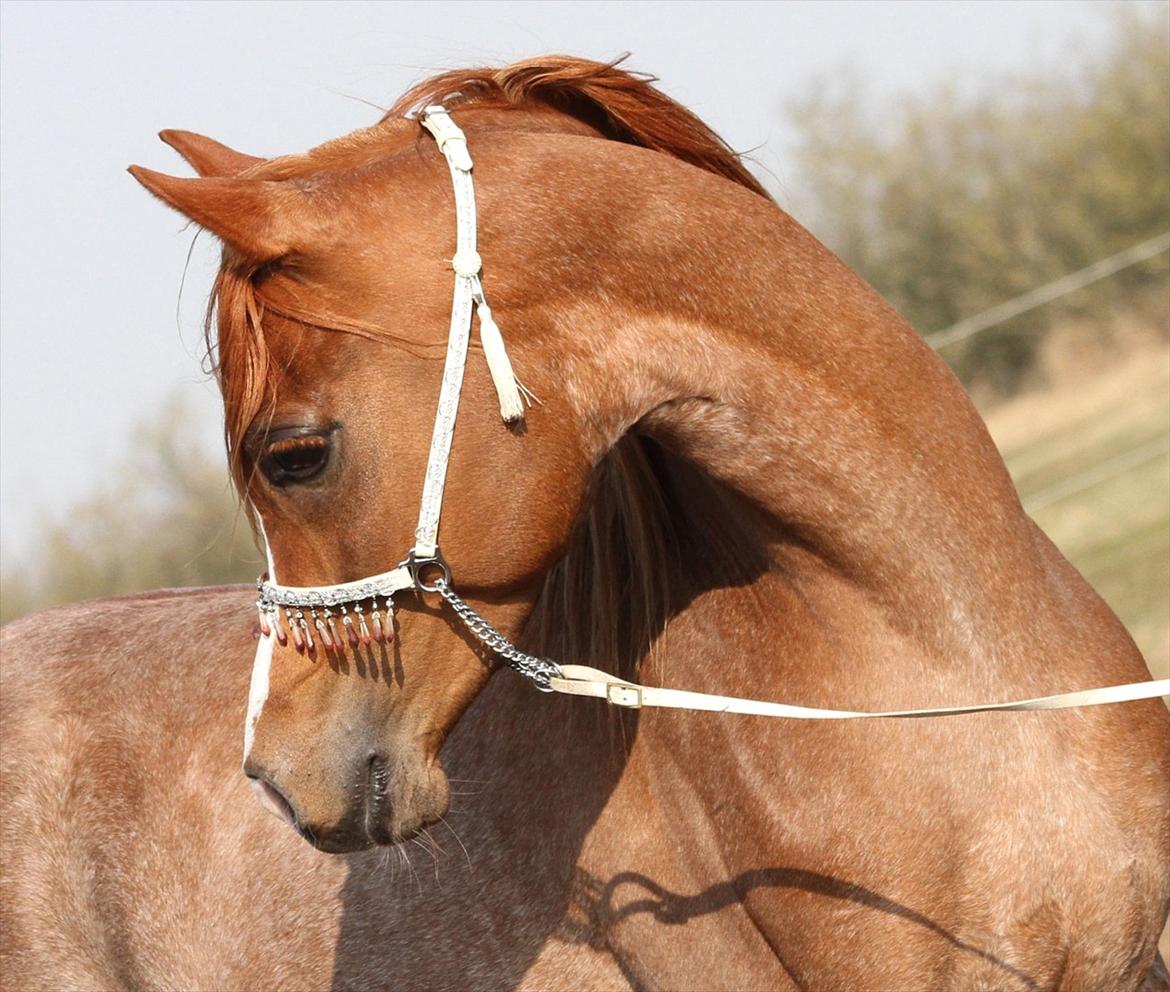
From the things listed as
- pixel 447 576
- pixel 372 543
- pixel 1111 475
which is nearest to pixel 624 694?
pixel 447 576

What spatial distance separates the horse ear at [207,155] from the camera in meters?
2.96

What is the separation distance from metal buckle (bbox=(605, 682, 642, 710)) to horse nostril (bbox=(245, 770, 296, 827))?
2.13 ft

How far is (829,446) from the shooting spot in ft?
9.27

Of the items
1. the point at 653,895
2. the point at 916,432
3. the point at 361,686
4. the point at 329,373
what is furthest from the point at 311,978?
the point at 916,432

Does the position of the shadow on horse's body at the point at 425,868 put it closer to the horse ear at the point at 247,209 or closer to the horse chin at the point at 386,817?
the horse chin at the point at 386,817

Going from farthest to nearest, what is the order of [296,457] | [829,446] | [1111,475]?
[1111,475] → [829,446] → [296,457]

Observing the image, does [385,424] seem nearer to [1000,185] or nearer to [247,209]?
[247,209]

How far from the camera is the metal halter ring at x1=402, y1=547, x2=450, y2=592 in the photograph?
8.48 ft

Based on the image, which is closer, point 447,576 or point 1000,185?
point 447,576

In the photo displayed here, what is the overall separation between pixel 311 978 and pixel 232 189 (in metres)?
2.03

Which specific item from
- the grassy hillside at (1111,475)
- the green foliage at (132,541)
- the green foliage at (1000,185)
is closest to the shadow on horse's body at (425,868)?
the grassy hillside at (1111,475)

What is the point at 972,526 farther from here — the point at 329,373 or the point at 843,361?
the point at 329,373

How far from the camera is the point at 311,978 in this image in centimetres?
363

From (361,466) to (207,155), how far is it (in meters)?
0.86
